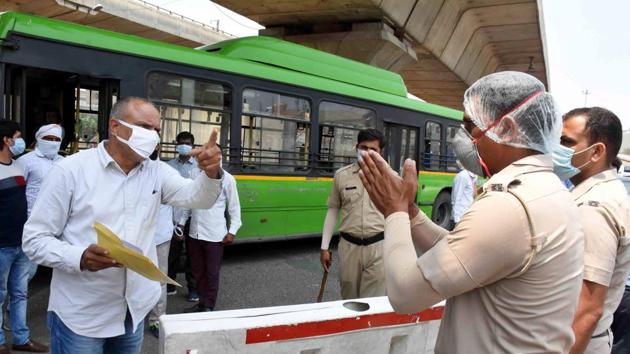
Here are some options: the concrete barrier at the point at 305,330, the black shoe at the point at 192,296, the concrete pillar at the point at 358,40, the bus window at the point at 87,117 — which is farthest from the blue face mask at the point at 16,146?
the concrete pillar at the point at 358,40

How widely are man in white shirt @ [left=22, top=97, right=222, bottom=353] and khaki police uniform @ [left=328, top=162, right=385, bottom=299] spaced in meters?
1.70

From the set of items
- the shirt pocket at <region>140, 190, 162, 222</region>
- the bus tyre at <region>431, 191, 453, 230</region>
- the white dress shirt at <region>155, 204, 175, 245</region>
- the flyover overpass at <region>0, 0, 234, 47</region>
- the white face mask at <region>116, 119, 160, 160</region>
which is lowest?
the bus tyre at <region>431, 191, 453, 230</region>

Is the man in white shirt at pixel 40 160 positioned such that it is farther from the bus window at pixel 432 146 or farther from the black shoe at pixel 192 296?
the bus window at pixel 432 146

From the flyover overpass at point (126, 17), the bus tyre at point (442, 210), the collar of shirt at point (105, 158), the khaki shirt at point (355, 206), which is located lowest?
the bus tyre at point (442, 210)

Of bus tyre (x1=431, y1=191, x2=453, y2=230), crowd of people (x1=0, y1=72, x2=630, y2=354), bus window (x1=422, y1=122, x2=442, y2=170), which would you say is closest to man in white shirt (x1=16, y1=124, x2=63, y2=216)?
crowd of people (x1=0, y1=72, x2=630, y2=354)

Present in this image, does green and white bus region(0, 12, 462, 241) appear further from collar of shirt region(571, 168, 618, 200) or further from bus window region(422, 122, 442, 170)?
collar of shirt region(571, 168, 618, 200)

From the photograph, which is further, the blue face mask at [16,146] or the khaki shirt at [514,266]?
the blue face mask at [16,146]

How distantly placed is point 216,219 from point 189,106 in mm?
2048

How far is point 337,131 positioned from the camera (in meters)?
8.16

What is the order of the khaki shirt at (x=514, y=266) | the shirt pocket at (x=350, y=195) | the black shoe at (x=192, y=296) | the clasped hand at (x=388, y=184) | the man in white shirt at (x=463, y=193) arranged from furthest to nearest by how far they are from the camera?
the man in white shirt at (x=463, y=193)
the black shoe at (x=192, y=296)
the shirt pocket at (x=350, y=195)
the clasped hand at (x=388, y=184)
the khaki shirt at (x=514, y=266)

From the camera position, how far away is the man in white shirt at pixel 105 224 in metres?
2.07

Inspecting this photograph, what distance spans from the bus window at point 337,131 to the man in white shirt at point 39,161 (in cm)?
420

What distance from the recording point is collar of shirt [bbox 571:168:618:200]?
210 cm

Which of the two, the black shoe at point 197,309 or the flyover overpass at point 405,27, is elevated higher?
the flyover overpass at point 405,27
